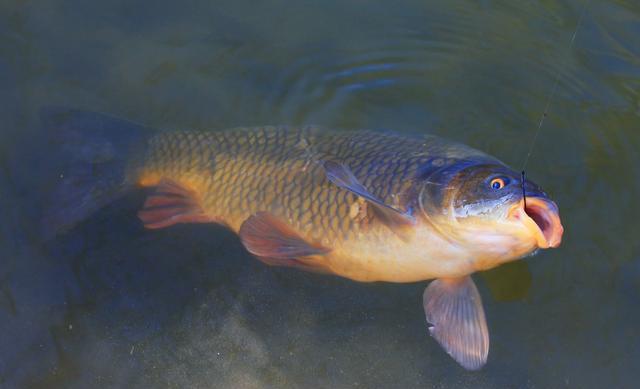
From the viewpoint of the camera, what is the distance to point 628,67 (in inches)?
169

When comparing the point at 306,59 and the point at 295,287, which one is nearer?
the point at 295,287

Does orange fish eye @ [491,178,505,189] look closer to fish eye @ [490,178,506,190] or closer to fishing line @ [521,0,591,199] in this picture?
fish eye @ [490,178,506,190]

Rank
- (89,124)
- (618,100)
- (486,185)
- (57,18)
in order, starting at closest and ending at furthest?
(486,185), (89,124), (618,100), (57,18)

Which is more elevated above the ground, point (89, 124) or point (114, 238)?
point (89, 124)

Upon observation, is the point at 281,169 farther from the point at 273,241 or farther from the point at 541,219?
the point at 541,219

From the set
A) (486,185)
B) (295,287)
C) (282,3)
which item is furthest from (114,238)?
(282,3)

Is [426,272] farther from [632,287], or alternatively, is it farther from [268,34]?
[268,34]

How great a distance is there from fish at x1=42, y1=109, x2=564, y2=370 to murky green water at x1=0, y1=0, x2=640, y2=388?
0.16 metres

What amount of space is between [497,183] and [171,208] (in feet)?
4.76

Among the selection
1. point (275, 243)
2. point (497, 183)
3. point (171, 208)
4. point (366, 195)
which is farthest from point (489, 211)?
point (171, 208)

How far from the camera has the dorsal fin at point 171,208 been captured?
123 inches

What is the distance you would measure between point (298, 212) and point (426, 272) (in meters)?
0.58

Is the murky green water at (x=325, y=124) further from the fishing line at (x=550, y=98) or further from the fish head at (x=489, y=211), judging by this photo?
the fish head at (x=489, y=211)

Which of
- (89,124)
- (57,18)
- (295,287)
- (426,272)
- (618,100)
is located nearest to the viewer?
(426,272)
